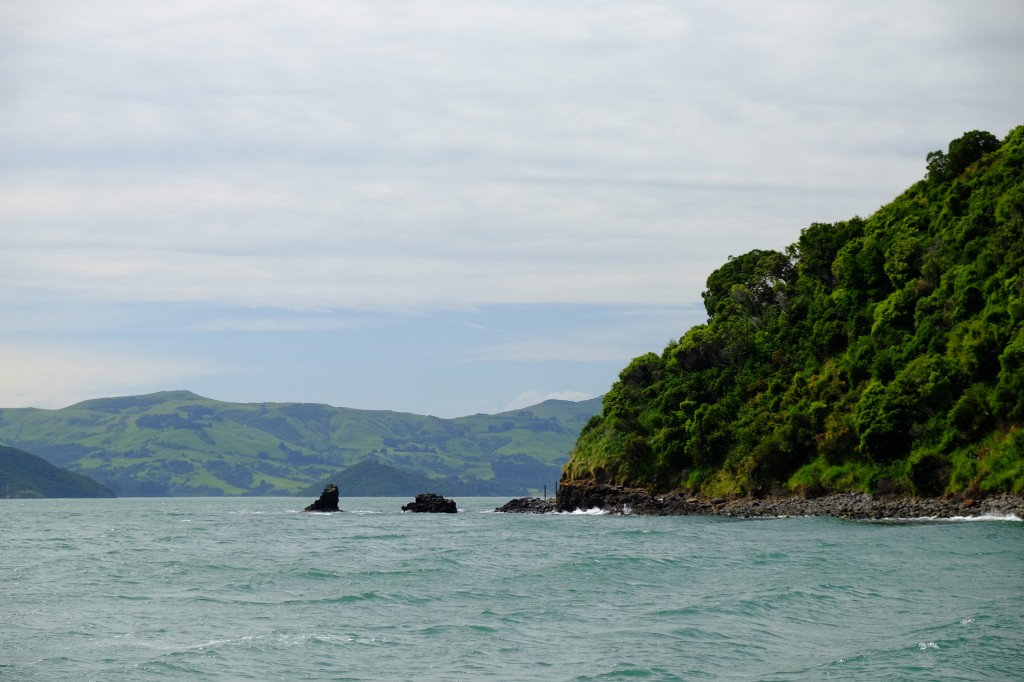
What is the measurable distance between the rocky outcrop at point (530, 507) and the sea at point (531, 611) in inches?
3164

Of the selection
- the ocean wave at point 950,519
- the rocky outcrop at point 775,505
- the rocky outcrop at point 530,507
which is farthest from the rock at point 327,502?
the ocean wave at point 950,519

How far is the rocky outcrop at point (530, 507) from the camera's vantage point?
147875 mm

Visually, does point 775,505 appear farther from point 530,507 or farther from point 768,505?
point 530,507

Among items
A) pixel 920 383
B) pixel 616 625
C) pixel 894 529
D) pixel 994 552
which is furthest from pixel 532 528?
pixel 616 625

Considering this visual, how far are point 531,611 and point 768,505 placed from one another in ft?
240

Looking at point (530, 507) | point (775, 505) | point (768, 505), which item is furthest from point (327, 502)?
point (775, 505)

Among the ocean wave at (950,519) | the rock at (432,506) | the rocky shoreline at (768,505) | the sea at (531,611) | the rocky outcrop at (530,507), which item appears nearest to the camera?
the sea at (531,611)

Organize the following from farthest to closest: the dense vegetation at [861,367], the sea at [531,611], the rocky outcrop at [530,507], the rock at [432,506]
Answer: the rock at [432,506], the rocky outcrop at [530,507], the dense vegetation at [861,367], the sea at [531,611]

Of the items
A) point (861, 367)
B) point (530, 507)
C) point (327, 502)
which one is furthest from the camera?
point (327, 502)

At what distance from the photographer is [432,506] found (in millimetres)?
163250

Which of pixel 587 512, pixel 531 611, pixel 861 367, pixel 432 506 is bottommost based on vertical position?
pixel 432 506

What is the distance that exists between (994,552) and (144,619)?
136 feet

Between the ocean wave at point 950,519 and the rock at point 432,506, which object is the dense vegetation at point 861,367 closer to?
the ocean wave at point 950,519

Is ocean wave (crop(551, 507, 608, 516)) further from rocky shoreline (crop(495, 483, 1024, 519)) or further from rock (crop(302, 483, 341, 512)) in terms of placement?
rock (crop(302, 483, 341, 512))
